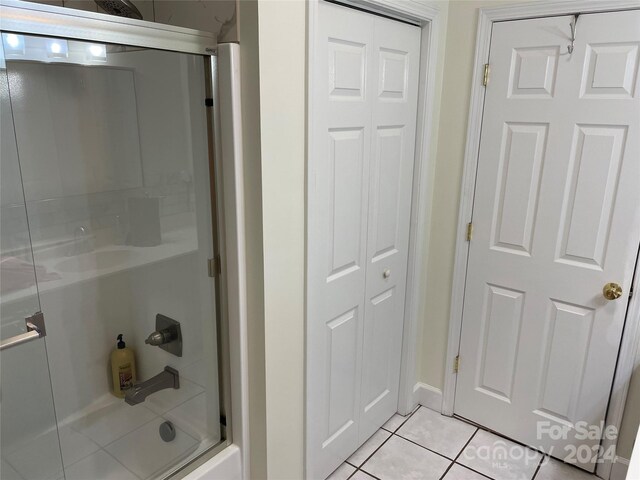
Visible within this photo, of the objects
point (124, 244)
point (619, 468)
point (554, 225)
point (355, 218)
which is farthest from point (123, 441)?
point (619, 468)

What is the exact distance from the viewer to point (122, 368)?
2027 mm

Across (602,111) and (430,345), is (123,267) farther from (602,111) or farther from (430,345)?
(602,111)

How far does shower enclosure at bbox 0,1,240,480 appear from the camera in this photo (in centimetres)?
154

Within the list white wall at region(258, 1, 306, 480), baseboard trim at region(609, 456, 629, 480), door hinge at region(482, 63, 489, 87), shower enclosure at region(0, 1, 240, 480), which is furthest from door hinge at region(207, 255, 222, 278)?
baseboard trim at region(609, 456, 629, 480)

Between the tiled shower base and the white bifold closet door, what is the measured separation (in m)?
0.46

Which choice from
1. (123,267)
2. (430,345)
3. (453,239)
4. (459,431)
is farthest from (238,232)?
(459,431)

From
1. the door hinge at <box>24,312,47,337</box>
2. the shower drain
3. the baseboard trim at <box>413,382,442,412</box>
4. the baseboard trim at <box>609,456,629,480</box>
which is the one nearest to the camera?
Answer: the door hinge at <box>24,312,47,337</box>

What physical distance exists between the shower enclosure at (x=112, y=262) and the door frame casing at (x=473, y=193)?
123 cm

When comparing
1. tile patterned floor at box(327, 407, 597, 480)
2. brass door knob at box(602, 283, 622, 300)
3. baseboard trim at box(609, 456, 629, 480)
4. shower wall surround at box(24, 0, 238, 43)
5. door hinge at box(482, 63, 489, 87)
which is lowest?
tile patterned floor at box(327, 407, 597, 480)

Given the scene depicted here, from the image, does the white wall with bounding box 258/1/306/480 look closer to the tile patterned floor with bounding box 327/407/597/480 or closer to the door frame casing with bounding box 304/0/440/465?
the door frame casing with bounding box 304/0/440/465

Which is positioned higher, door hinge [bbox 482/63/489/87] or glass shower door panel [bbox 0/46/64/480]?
door hinge [bbox 482/63/489/87]

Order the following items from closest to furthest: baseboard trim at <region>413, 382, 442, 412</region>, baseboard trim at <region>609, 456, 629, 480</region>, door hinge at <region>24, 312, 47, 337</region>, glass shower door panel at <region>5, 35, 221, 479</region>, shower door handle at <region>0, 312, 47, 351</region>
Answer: shower door handle at <region>0, 312, 47, 351</region>
door hinge at <region>24, 312, 47, 337</region>
glass shower door panel at <region>5, 35, 221, 479</region>
baseboard trim at <region>609, 456, 629, 480</region>
baseboard trim at <region>413, 382, 442, 412</region>

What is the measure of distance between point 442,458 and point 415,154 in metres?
1.45

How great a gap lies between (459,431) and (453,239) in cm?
100
